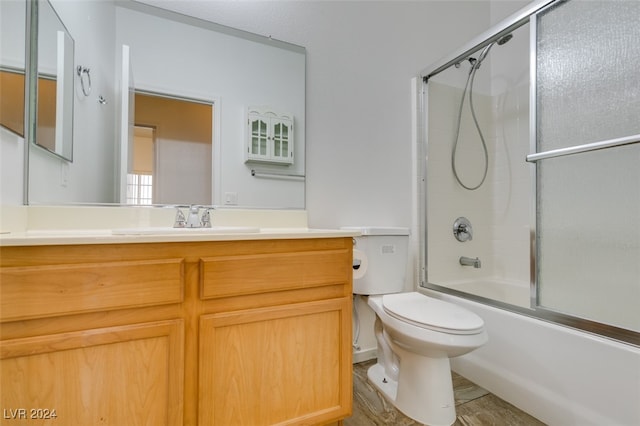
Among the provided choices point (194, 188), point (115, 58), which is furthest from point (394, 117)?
point (115, 58)

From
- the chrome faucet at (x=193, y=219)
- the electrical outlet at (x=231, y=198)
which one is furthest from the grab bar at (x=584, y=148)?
the chrome faucet at (x=193, y=219)

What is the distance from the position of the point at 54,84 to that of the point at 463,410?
2190mm

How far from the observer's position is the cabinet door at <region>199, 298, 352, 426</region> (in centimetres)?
95

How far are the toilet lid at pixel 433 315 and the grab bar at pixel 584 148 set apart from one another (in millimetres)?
802

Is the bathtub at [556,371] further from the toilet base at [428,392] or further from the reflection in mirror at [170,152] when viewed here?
the reflection in mirror at [170,152]

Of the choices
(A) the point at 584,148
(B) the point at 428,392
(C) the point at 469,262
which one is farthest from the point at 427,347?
(C) the point at 469,262

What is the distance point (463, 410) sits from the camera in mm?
1362

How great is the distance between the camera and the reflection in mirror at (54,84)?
3.76 feet

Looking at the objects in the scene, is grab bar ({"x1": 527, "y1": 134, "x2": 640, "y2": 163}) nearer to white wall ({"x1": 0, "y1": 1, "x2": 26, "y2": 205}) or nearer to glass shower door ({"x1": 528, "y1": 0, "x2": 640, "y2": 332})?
glass shower door ({"x1": 528, "y1": 0, "x2": 640, "y2": 332})

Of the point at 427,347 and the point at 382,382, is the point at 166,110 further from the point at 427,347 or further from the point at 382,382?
the point at 382,382

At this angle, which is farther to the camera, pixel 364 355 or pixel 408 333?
pixel 364 355

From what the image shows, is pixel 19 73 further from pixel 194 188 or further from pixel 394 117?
pixel 394 117

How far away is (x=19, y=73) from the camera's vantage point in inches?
42.3

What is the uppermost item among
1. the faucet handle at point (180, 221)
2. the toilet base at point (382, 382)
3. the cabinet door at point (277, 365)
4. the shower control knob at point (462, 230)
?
the faucet handle at point (180, 221)
